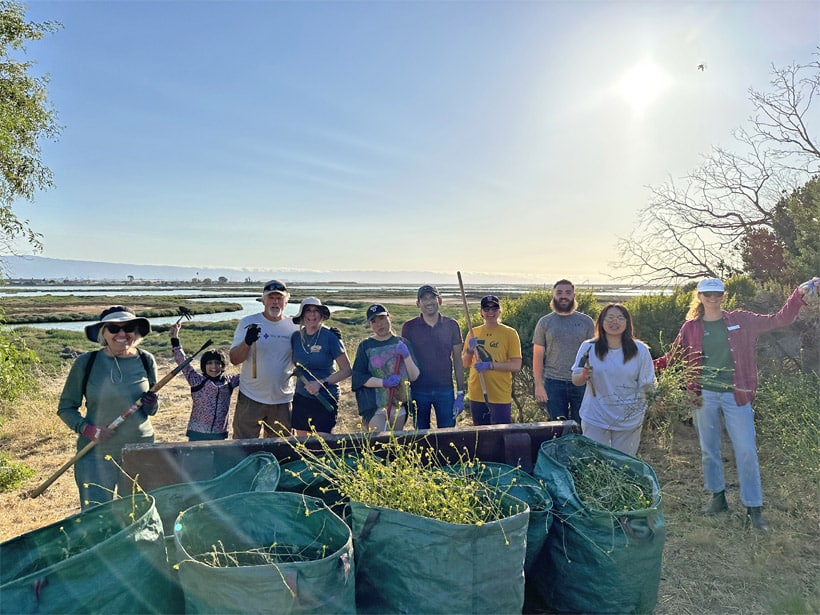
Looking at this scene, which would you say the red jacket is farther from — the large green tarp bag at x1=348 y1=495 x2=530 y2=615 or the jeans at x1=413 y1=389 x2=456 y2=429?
the large green tarp bag at x1=348 y1=495 x2=530 y2=615

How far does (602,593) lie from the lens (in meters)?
2.04

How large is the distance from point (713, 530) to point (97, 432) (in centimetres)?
444

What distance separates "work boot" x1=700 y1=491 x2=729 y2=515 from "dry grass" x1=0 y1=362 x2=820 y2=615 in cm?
Result: 7

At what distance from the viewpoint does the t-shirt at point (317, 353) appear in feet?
13.0

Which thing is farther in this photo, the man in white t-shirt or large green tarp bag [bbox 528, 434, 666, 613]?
the man in white t-shirt

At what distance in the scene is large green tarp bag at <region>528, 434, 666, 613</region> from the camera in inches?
78.5

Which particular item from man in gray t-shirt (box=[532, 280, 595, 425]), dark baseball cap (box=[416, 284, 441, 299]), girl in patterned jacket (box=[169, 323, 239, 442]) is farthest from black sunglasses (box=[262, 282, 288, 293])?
man in gray t-shirt (box=[532, 280, 595, 425])

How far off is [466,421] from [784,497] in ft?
13.0

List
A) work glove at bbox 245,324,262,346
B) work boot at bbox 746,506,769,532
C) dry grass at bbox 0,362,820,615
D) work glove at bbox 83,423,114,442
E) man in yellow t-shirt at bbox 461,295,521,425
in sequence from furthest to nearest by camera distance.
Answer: man in yellow t-shirt at bbox 461,295,521,425 < work glove at bbox 245,324,262,346 < work boot at bbox 746,506,769,532 < work glove at bbox 83,423,114,442 < dry grass at bbox 0,362,820,615

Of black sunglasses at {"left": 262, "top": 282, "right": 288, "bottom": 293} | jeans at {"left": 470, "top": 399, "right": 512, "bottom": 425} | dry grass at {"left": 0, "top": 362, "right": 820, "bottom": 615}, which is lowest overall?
dry grass at {"left": 0, "top": 362, "right": 820, "bottom": 615}

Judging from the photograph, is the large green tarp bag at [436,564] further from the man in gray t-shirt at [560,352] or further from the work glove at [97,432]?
the man in gray t-shirt at [560,352]

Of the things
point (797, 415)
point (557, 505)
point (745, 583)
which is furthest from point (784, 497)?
point (557, 505)

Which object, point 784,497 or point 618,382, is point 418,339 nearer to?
point 618,382

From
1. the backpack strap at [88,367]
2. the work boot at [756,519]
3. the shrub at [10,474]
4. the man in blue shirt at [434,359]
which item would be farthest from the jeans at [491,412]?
the shrub at [10,474]
